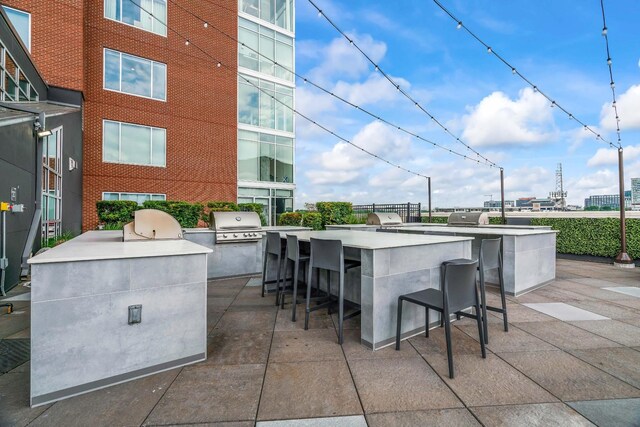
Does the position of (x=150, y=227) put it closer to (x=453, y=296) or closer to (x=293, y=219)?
(x=453, y=296)

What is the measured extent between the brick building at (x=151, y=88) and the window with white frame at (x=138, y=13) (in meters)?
0.03

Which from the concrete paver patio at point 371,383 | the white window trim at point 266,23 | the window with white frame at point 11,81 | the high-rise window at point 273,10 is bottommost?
the concrete paver patio at point 371,383

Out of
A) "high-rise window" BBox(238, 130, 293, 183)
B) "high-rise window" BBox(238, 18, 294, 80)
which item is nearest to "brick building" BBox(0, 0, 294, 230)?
"high-rise window" BBox(238, 130, 293, 183)

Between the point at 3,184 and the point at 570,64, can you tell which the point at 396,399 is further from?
the point at 570,64

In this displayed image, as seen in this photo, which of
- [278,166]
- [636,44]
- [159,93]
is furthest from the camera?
[278,166]

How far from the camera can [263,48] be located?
1371 cm

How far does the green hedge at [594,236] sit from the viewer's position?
294 inches

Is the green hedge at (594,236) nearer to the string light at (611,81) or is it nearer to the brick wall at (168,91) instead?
the string light at (611,81)

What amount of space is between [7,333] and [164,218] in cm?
191

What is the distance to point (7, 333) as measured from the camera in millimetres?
3127

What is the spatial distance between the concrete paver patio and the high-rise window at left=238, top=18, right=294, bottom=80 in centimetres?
1276

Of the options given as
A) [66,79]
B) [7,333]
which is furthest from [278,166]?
[7,333]

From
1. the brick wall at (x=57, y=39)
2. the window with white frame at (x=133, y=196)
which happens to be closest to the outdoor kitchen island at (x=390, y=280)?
the window with white frame at (x=133, y=196)

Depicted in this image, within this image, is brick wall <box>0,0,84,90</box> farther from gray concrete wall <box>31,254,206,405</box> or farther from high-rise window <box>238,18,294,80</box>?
gray concrete wall <box>31,254,206,405</box>
